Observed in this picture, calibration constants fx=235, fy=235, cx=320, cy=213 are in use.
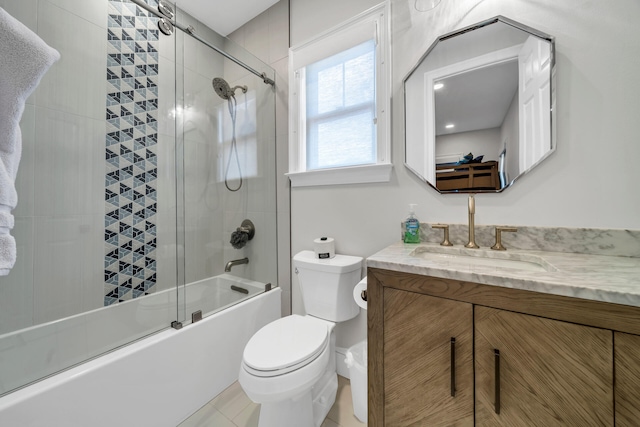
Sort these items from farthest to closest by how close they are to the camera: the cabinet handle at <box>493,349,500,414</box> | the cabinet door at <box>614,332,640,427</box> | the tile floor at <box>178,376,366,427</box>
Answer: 1. the tile floor at <box>178,376,366,427</box>
2. the cabinet handle at <box>493,349,500,414</box>
3. the cabinet door at <box>614,332,640,427</box>

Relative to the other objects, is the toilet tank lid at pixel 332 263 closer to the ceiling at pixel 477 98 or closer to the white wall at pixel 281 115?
the white wall at pixel 281 115

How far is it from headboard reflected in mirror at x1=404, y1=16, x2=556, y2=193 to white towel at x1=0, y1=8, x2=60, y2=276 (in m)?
1.52

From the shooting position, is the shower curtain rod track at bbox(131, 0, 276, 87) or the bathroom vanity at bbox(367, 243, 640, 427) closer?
the bathroom vanity at bbox(367, 243, 640, 427)

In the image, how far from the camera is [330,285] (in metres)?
1.33

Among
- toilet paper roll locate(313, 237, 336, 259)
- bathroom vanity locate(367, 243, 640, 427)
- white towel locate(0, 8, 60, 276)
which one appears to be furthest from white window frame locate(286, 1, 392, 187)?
white towel locate(0, 8, 60, 276)

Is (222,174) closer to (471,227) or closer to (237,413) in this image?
(237,413)

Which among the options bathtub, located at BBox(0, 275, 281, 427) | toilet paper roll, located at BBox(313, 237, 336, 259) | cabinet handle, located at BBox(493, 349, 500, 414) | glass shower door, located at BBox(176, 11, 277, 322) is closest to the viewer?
cabinet handle, located at BBox(493, 349, 500, 414)

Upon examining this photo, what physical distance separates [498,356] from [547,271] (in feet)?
1.08

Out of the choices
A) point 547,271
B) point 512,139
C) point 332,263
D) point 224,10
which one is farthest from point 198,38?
point 547,271

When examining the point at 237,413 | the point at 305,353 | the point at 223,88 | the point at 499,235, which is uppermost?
the point at 223,88

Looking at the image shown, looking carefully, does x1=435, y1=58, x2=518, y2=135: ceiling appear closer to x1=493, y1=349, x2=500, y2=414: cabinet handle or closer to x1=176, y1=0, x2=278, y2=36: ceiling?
x1=493, y1=349, x2=500, y2=414: cabinet handle

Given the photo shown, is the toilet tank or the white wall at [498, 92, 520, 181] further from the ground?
the white wall at [498, 92, 520, 181]

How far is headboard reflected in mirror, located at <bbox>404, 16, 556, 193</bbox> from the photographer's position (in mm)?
1017

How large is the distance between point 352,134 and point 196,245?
4.24 ft
